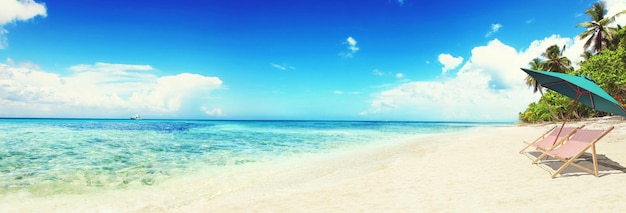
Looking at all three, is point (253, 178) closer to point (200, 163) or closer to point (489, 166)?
point (200, 163)

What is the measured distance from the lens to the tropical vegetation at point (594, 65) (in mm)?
24969

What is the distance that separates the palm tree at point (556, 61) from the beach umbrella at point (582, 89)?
42971 mm

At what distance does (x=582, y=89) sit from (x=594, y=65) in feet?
86.7

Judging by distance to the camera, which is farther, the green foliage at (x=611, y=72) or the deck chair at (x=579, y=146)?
the green foliage at (x=611, y=72)

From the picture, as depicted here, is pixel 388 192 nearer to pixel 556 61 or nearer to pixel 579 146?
pixel 579 146

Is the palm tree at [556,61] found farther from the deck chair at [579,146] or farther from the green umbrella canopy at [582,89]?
the deck chair at [579,146]

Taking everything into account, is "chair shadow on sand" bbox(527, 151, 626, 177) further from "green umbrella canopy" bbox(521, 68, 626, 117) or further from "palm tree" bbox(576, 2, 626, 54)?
"palm tree" bbox(576, 2, 626, 54)

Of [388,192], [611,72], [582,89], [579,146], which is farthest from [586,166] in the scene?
[611,72]

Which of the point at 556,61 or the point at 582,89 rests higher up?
the point at 556,61

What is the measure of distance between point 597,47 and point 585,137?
3945cm

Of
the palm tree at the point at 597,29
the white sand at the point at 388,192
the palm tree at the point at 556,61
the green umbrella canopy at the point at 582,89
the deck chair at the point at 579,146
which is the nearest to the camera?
the white sand at the point at 388,192

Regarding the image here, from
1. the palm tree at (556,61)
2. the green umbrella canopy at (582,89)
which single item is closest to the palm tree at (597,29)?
the palm tree at (556,61)

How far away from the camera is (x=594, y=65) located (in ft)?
86.4

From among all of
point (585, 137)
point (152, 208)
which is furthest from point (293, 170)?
point (585, 137)
